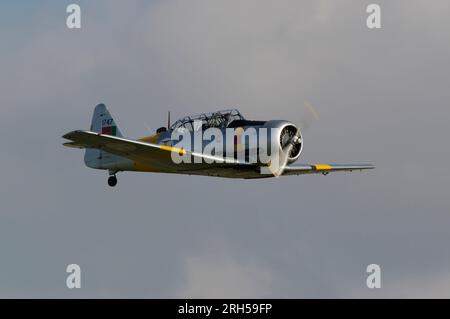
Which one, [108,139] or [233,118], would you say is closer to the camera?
[108,139]

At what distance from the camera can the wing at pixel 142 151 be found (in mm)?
30156

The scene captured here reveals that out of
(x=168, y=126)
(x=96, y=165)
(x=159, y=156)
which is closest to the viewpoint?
(x=159, y=156)

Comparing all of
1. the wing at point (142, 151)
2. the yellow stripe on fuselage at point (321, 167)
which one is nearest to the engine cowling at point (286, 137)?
the wing at point (142, 151)

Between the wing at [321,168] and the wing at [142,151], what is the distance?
2402 millimetres

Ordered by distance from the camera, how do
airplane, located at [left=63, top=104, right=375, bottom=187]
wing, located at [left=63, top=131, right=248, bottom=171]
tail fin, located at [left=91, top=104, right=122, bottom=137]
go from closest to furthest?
wing, located at [left=63, top=131, right=248, bottom=171] → airplane, located at [left=63, top=104, right=375, bottom=187] → tail fin, located at [left=91, top=104, right=122, bottom=137]

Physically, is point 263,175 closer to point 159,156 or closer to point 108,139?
point 159,156

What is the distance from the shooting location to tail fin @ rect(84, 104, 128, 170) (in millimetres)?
36138

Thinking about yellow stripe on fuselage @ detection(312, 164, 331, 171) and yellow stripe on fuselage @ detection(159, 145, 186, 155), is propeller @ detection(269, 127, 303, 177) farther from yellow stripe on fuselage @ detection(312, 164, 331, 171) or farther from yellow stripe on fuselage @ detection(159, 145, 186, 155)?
yellow stripe on fuselage @ detection(159, 145, 186, 155)

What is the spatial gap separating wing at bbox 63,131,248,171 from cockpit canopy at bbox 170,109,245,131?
1213 millimetres

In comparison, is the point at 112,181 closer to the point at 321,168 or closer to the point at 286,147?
the point at 286,147

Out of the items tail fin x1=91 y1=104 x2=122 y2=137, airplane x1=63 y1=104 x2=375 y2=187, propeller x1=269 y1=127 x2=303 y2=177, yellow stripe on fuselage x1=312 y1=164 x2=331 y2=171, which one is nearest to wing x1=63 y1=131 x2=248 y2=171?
airplane x1=63 y1=104 x2=375 y2=187
